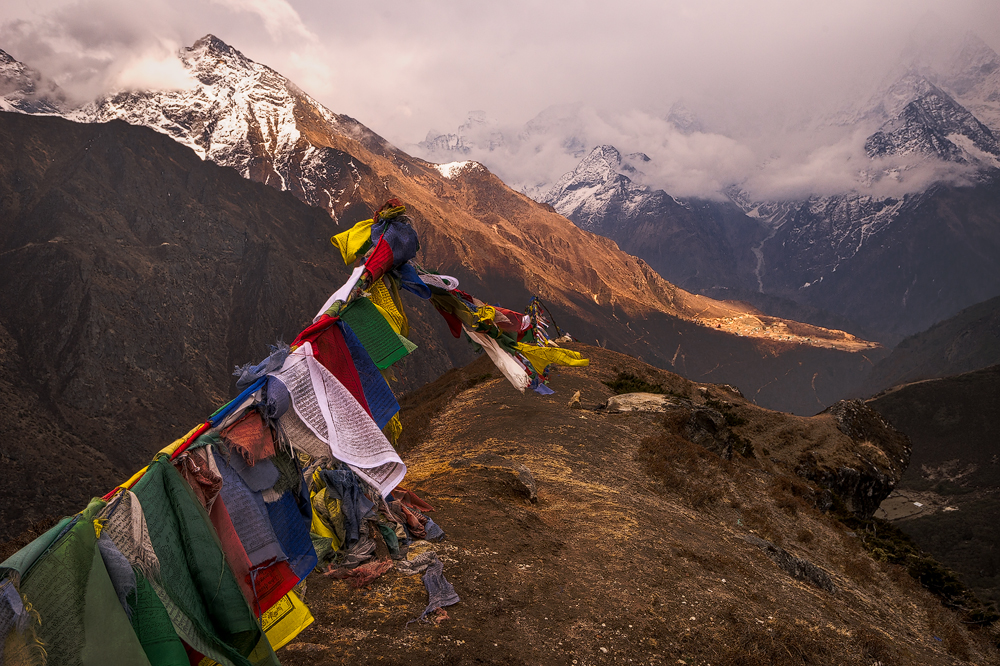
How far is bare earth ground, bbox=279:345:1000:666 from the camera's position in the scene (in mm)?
6129

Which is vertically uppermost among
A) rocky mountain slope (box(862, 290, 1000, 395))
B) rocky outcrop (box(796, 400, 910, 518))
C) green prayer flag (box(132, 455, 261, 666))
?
green prayer flag (box(132, 455, 261, 666))

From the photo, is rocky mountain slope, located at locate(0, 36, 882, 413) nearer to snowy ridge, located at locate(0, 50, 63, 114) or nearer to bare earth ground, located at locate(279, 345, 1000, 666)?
snowy ridge, located at locate(0, 50, 63, 114)

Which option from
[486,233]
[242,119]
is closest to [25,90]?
[242,119]

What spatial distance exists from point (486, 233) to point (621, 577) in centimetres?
12709

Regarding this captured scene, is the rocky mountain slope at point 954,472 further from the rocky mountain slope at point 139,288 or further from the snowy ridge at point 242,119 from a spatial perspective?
the snowy ridge at point 242,119

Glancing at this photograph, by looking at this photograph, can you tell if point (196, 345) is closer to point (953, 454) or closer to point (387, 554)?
point (387, 554)

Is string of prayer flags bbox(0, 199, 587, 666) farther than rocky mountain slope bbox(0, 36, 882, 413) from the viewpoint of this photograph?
No

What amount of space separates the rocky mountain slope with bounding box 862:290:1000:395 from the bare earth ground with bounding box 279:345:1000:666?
126 metres

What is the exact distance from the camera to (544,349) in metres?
5.62

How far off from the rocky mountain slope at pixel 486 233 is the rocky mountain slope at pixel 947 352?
271 inches

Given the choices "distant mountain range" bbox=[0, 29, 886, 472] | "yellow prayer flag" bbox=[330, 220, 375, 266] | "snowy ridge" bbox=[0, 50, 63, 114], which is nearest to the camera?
"yellow prayer flag" bbox=[330, 220, 375, 266]

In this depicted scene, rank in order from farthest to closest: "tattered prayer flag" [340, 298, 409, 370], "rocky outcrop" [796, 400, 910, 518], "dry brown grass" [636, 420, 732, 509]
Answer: "rocky outcrop" [796, 400, 910, 518] < "dry brown grass" [636, 420, 732, 509] < "tattered prayer flag" [340, 298, 409, 370]

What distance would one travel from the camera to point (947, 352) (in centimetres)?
13200

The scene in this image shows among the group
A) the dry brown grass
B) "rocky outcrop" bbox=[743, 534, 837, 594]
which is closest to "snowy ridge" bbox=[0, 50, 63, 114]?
the dry brown grass
